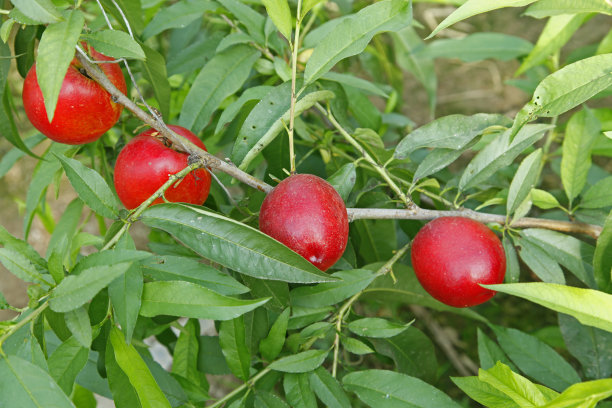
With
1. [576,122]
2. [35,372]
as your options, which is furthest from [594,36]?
[35,372]

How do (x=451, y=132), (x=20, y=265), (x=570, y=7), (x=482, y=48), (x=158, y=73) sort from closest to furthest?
1. (x=20, y=265)
2. (x=570, y=7)
3. (x=451, y=132)
4. (x=158, y=73)
5. (x=482, y=48)

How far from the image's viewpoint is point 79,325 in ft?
2.14

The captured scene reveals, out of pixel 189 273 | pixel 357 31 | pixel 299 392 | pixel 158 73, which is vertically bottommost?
pixel 299 392

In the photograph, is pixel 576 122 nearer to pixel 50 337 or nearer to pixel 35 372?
pixel 35 372

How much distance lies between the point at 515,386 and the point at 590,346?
0.39 metres

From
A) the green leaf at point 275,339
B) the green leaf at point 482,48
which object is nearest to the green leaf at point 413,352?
the green leaf at point 275,339

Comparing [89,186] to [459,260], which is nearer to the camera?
[89,186]

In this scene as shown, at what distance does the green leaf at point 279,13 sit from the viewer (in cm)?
74

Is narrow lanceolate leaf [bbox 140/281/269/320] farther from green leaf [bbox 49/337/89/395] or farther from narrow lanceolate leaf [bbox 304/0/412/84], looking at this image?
narrow lanceolate leaf [bbox 304/0/412/84]

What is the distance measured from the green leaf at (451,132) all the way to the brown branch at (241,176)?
0.11 metres

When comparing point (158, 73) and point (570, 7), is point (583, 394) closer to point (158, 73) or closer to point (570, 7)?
point (570, 7)

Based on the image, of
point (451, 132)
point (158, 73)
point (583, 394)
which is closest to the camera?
point (583, 394)

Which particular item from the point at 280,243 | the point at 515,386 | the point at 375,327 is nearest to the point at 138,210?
the point at 280,243

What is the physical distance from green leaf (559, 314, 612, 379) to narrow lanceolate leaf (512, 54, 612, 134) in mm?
437
